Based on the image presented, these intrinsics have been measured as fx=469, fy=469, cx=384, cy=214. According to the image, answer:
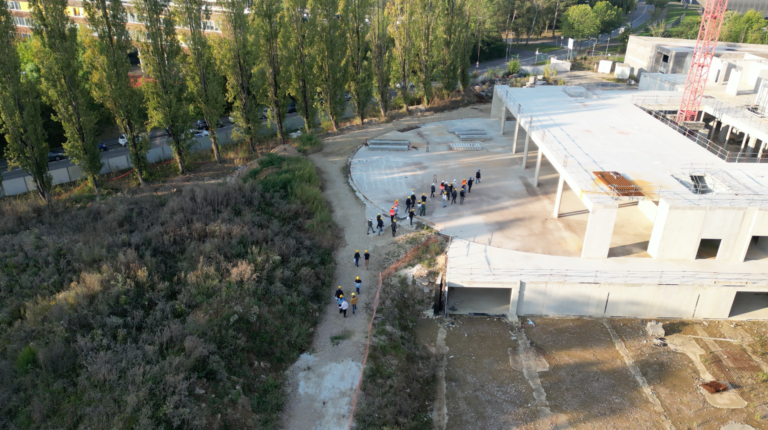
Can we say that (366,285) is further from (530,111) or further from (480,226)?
(530,111)

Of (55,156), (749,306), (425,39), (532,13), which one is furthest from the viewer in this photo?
(532,13)

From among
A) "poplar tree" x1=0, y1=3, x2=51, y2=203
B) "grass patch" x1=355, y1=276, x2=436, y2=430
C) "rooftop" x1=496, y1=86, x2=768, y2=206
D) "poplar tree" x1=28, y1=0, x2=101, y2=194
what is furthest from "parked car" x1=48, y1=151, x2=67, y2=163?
"rooftop" x1=496, y1=86, x2=768, y2=206

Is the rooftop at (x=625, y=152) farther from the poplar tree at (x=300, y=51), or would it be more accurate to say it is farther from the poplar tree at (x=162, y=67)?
the poplar tree at (x=162, y=67)

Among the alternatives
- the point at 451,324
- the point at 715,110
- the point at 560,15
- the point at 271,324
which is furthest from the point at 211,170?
A: the point at 560,15

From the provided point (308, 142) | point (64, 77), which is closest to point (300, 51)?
point (308, 142)

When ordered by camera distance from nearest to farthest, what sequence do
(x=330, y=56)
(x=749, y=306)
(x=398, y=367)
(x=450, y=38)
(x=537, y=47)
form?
(x=398, y=367)
(x=749, y=306)
(x=330, y=56)
(x=450, y=38)
(x=537, y=47)

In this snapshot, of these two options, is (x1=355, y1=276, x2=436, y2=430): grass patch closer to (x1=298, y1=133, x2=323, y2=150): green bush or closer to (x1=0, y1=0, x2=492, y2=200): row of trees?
(x1=298, y1=133, x2=323, y2=150): green bush

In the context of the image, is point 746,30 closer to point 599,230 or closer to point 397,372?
point 599,230

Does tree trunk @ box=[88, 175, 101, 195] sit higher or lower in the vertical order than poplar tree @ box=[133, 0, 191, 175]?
lower
